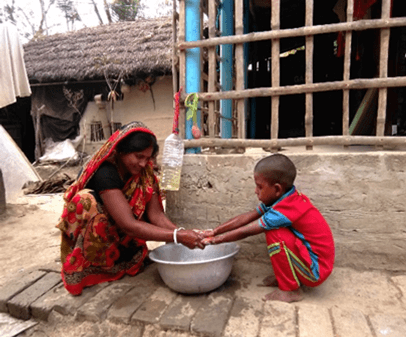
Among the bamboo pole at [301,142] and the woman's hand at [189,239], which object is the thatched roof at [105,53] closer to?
the bamboo pole at [301,142]

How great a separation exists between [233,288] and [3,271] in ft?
6.73

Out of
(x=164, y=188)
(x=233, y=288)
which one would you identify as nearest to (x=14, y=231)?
(x=164, y=188)

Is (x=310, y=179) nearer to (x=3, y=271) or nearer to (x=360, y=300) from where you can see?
(x=360, y=300)

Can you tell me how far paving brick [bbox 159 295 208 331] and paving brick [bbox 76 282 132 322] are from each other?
35cm

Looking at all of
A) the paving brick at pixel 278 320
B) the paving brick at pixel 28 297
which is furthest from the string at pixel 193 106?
the paving brick at pixel 28 297

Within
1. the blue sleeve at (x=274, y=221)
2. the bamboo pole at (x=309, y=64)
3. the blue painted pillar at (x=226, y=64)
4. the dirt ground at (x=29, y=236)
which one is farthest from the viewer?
the blue painted pillar at (x=226, y=64)

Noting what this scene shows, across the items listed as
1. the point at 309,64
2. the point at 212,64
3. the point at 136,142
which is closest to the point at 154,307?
the point at 136,142

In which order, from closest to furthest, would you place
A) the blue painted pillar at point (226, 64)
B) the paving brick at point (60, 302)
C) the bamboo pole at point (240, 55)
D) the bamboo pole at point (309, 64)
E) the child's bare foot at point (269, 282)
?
1. the paving brick at point (60, 302)
2. the child's bare foot at point (269, 282)
3. the bamboo pole at point (309, 64)
4. the bamboo pole at point (240, 55)
5. the blue painted pillar at point (226, 64)

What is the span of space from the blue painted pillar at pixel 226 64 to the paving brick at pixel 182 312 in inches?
81.8

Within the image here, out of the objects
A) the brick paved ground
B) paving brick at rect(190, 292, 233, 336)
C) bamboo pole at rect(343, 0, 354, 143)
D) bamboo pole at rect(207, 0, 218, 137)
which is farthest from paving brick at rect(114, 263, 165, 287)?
bamboo pole at rect(343, 0, 354, 143)

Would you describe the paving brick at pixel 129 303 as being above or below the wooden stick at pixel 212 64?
below

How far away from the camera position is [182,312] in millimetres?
1663

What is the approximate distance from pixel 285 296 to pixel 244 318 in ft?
0.99

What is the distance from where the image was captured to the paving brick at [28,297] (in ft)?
6.15
